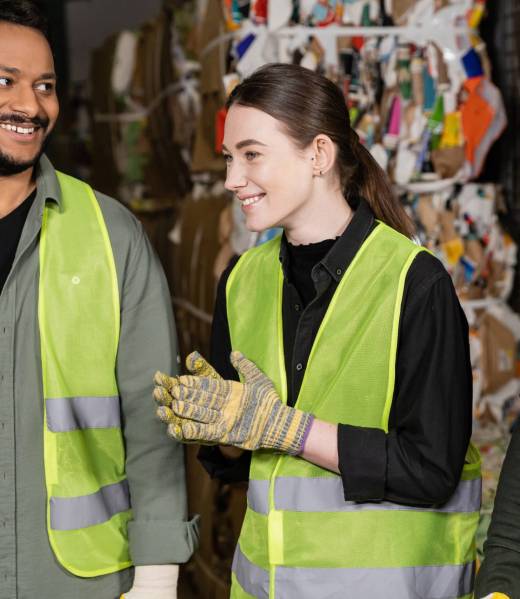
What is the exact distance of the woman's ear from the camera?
2.05 meters

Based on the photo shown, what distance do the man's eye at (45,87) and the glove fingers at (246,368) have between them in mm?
684

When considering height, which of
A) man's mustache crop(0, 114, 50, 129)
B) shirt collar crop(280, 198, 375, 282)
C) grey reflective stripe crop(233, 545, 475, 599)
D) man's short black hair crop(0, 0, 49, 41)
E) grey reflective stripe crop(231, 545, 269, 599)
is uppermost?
man's short black hair crop(0, 0, 49, 41)

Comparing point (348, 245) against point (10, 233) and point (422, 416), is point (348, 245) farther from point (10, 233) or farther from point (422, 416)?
point (10, 233)

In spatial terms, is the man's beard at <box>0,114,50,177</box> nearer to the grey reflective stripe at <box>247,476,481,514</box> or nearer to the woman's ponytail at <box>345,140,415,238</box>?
the woman's ponytail at <box>345,140,415,238</box>

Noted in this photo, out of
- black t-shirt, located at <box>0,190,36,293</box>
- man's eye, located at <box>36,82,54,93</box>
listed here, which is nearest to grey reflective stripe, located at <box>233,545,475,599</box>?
black t-shirt, located at <box>0,190,36,293</box>

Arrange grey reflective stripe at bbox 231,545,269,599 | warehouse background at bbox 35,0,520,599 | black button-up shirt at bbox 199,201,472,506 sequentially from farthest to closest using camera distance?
warehouse background at bbox 35,0,520,599 → grey reflective stripe at bbox 231,545,269,599 → black button-up shirt at bbox 199,201,472,506

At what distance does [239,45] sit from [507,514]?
1970 millimetres

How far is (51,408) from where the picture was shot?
2.08 metres

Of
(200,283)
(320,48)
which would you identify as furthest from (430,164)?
(200,283)

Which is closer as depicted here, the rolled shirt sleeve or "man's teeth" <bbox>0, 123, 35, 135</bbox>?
the rolled shirt sleeve

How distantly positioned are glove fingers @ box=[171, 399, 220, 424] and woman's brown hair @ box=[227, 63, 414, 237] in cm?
55

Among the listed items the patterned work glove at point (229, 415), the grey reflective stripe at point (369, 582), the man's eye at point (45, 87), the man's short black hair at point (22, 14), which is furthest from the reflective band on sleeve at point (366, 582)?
the man's short black hair at point (22, 14)

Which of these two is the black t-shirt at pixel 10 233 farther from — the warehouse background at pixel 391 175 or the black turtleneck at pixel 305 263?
the warehouse background at pixel 391 175

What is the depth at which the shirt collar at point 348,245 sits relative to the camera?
2.01 metres
